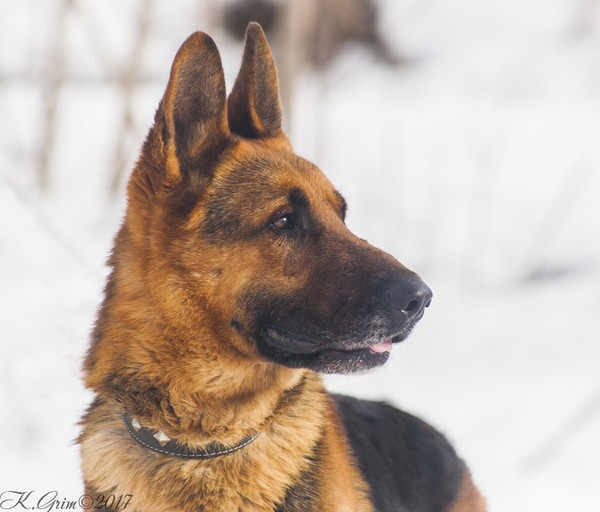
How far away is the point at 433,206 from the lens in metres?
8.95

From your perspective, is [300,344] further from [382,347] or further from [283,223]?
[283,223]

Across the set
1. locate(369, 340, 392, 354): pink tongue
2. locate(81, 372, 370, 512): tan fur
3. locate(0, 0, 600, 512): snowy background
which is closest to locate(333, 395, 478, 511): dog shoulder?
locate(81, 372, 370, 512): tan fur

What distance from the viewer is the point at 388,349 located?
8.70 feet

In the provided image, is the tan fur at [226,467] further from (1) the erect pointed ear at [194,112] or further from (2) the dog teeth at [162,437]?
(1) the erect pointed ear at [194,112]

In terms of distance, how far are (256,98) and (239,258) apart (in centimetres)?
92

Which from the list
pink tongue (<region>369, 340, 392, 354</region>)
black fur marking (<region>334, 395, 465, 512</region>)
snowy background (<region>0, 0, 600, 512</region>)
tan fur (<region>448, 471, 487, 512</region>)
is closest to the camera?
pink tongue (<region>369, 340, 392, 354</region>)

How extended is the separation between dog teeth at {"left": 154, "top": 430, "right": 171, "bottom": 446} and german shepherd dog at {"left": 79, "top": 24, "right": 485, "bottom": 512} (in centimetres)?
1

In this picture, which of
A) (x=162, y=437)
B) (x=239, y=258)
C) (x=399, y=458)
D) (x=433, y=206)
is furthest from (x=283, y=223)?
(x=433, y=206)

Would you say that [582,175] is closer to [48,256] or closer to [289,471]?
[48,256]

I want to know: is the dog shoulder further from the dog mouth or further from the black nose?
the black nose

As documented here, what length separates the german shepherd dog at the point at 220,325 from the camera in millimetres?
2500

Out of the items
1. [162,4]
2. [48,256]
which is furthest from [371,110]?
[48,256]

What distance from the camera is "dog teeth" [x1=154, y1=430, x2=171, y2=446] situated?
252 centimetres

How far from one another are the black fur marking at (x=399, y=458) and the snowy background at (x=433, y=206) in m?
1.46
